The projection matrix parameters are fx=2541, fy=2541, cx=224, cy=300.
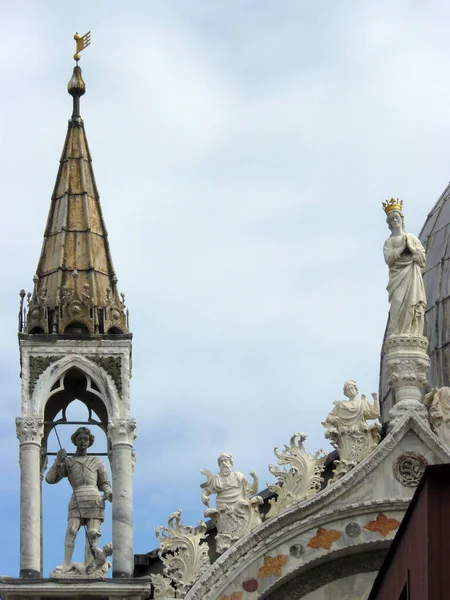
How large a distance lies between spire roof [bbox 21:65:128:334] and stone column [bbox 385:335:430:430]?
12.2ft

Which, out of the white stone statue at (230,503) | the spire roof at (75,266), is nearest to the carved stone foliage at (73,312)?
the spire roof at (75,266)

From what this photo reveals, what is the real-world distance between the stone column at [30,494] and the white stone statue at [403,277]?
5.22 m

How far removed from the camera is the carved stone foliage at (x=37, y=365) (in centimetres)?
3462

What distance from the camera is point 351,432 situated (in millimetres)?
34625

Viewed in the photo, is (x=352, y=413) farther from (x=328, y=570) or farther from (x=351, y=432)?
(x=328, y=570)

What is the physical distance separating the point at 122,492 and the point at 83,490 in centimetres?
56

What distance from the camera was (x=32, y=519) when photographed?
3384 centimetres

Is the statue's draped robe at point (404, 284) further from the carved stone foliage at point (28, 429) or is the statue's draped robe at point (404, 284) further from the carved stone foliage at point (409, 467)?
the carved stone foliage at point (28, 429)

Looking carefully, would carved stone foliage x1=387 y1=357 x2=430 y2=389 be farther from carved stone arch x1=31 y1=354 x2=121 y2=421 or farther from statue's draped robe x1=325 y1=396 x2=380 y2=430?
carved stone arch x1=31 y1=354 x2=121 y2=421

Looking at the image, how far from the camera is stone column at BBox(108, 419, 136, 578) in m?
33.9

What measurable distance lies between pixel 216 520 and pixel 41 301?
390 cm

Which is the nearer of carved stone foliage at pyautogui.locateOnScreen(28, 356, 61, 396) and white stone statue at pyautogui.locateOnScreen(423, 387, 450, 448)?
carved stone foliage at pyautogui.locateOnScreen(28, 356, 61, 396)

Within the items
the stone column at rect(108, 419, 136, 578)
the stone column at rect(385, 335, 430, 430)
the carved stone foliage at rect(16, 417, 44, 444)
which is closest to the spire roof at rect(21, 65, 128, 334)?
the carved stone foliage at rect(16, 417, 44, 444)

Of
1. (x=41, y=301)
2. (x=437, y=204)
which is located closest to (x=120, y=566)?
(x=41, y=301)
